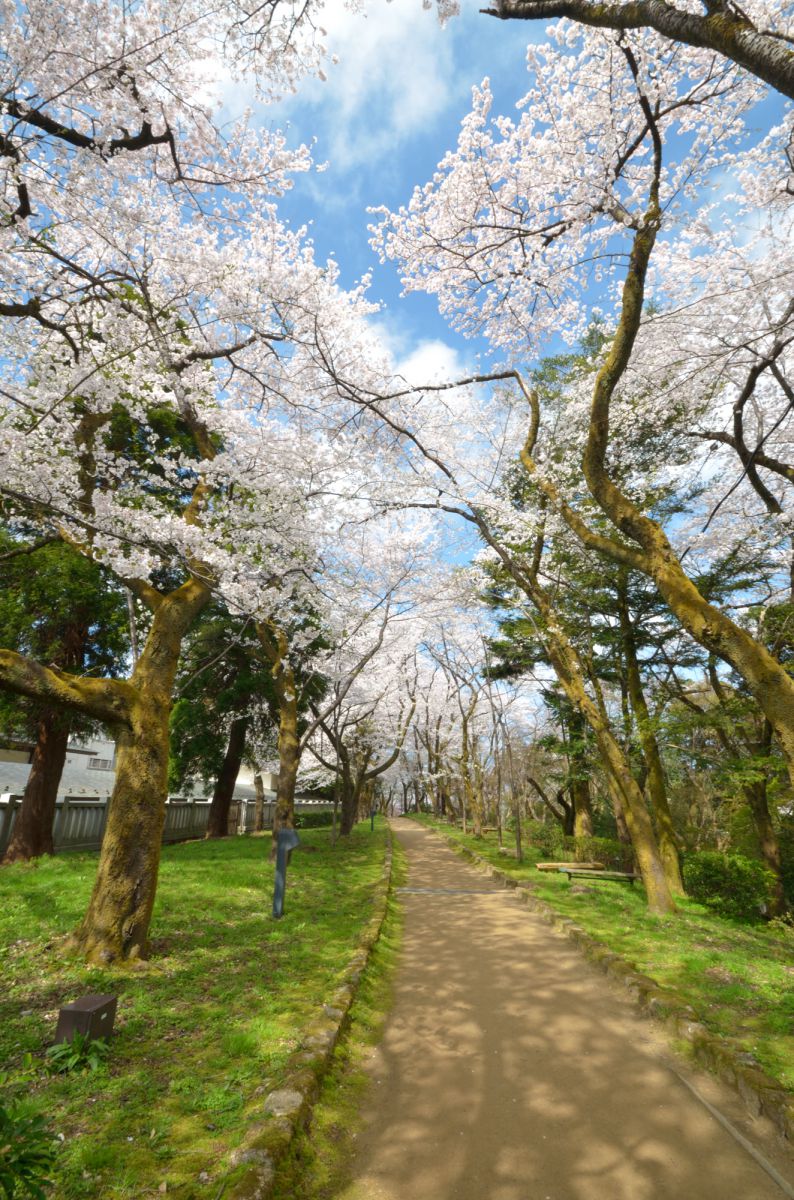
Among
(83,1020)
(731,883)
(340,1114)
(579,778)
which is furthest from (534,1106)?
(579,778)

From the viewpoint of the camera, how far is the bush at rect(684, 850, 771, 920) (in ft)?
29.7

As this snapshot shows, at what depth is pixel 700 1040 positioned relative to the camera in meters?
3.94

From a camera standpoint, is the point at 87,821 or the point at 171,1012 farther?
the point at 87,821

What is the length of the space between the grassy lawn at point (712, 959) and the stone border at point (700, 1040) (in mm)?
162

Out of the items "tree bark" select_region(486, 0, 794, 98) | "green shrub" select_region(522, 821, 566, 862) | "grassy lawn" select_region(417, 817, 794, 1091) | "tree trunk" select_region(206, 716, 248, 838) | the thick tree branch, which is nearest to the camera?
"tree bark" select_region(486, 0, 794, 98)

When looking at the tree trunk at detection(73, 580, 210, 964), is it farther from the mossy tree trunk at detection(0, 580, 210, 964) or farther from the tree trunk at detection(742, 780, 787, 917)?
the tree trunk at detection(742, 780, 787, 917)

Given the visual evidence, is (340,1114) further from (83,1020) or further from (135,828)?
(135,828)

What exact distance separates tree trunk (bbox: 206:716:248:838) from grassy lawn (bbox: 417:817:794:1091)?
10.1m

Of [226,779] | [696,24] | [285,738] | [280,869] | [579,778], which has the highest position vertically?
[696,24]

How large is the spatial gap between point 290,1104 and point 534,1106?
1.54m

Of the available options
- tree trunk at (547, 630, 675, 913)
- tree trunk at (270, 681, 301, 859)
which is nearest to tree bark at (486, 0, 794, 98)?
tree trunk at (547, 630, 675, 913)

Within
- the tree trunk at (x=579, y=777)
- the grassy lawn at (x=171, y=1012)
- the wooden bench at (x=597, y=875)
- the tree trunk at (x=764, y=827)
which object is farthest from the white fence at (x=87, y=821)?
the tree trunk at (x=764, y=827)

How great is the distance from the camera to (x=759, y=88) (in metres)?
5.49

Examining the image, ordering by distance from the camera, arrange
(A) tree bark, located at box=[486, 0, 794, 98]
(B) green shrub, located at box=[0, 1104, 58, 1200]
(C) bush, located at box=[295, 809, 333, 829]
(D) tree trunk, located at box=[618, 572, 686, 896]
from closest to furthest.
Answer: (B) green shrub, located at box=[0, 1104, 58, 1200], (A) tree bark, located at box=[486, 0, 794, 98], (D) tree trunk, located at box=[618, 572, 686, 896], (C) bush, located at box=[295, 809, 333, 829]
